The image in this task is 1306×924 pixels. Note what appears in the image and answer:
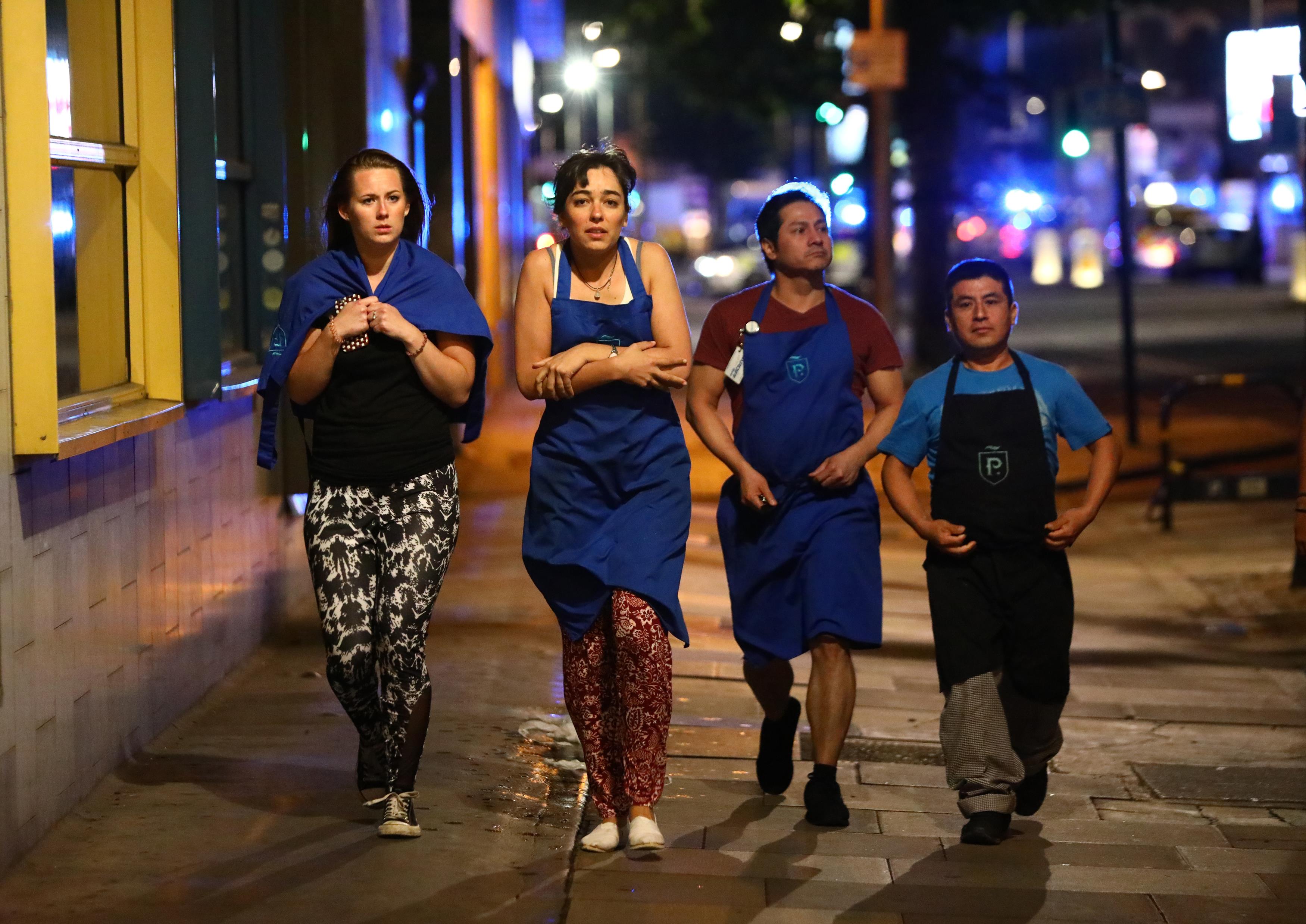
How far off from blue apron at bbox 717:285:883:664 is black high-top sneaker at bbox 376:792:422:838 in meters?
1.18

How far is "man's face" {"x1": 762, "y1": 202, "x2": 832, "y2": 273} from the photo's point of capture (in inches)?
221

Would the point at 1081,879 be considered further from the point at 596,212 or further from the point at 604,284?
the point at 596,212

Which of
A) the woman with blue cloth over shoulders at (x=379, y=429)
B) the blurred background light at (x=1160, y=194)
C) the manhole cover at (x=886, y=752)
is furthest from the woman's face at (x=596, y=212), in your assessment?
the blurred background light at (x=1160, y=194)

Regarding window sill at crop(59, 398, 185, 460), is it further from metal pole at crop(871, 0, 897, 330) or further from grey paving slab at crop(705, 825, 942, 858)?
metal pole at crop(871, 0, 897, 330)

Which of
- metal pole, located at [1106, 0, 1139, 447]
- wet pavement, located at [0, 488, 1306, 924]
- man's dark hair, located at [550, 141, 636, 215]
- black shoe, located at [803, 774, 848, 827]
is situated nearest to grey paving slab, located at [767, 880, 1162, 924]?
wet pavement, located at [0, 488, 1306, 924]

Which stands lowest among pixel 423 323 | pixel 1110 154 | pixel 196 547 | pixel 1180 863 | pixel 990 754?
pixel 1180 863

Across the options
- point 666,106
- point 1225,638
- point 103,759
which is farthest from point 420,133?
point 666,106

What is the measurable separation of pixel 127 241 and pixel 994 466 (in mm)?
3071

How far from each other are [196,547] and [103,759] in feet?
4.38

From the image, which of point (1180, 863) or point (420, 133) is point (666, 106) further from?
point (1180, 863)

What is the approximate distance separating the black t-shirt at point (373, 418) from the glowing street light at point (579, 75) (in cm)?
3439

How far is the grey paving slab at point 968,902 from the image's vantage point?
472 cm

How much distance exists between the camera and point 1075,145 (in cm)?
1884

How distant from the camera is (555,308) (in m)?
5.15
